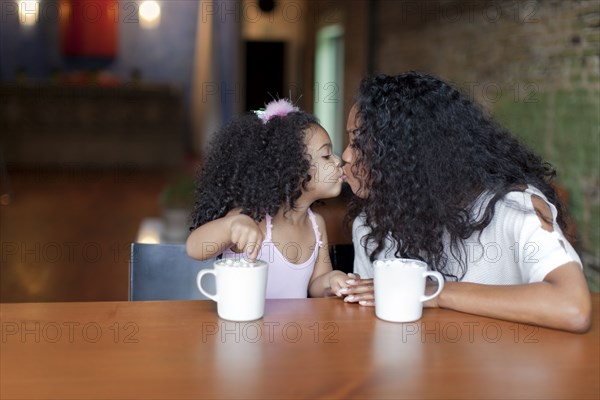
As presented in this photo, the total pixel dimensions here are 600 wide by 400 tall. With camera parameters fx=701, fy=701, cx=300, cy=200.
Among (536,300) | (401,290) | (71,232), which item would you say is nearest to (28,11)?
(71,232)

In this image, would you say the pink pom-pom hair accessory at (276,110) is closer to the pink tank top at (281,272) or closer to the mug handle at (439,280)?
the pink tank top at (281,272)

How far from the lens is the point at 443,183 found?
4.79 feet

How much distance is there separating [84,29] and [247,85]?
317cm

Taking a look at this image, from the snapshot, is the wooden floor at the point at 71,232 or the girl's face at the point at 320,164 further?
the wooden floor at the point at 71,232

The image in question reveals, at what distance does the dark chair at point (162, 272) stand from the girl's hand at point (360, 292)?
43 cm

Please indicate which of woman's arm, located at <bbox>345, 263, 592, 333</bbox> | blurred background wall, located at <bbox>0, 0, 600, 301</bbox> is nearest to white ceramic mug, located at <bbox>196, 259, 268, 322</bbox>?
woman's arm, located at <bbox>345, 263, 592, 333</bbox>

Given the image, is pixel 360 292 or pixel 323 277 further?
pixel 323 277

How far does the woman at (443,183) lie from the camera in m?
1.43

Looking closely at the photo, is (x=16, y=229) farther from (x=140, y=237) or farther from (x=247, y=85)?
(x=247, y=85)

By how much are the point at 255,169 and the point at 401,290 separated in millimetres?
548

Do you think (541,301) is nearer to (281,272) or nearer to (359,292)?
(359,292)

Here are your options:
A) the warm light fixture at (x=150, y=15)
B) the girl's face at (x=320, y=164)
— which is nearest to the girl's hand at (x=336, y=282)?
the girl's face at (x=320, y=164)

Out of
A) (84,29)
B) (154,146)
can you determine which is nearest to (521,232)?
(154,146)

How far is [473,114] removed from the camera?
5.03 ft
